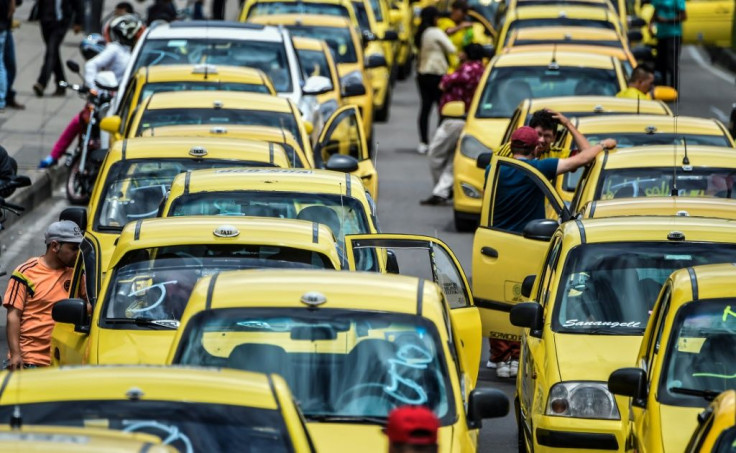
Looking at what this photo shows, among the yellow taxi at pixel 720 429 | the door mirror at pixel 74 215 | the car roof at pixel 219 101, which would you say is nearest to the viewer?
the yellow taxi at pixel 720 429

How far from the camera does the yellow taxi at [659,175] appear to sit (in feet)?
43.4

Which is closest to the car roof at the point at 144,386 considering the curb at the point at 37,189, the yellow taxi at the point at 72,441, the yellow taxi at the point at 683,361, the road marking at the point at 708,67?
the yellow taxi at the point at 72,441

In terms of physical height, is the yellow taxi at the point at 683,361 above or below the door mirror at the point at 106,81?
above

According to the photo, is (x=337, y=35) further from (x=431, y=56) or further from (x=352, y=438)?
(x=352, y=438)

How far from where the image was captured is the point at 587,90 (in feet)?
64.5

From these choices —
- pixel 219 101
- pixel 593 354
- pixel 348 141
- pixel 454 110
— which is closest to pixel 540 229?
pixel 593 354

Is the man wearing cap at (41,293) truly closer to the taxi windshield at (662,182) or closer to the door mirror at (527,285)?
the door mirror at (527,285)

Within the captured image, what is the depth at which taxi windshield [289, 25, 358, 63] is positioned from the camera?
81.3 ft

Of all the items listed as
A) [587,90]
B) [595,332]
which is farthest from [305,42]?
[595,332]

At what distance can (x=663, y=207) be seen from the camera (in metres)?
11.9

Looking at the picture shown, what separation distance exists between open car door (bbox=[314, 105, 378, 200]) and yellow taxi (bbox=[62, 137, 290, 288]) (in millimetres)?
3376

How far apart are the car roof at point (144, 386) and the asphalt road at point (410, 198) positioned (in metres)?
4.97

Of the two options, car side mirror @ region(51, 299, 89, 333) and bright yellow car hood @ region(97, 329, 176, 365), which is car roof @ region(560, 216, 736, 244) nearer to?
bright yellow car hood @ region(97, 329, 176, 365)

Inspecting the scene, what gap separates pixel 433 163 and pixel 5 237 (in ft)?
16.6
